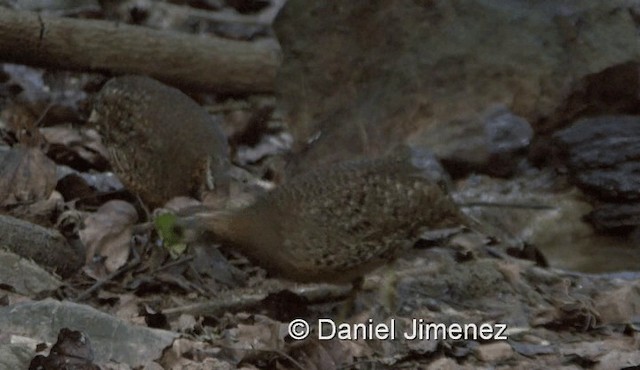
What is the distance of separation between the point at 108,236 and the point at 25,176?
0.85 metres

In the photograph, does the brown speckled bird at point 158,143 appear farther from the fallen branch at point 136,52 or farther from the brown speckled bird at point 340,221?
the fallen branch at point 136,52

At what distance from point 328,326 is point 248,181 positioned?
2157 millimetres

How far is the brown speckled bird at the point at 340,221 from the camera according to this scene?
17.1ft

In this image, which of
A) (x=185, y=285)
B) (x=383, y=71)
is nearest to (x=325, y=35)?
(x=383, y=71)

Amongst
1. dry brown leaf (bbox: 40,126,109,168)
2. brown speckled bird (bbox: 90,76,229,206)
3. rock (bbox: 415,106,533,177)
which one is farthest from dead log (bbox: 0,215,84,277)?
rock (bbox: 415,106,533,177)

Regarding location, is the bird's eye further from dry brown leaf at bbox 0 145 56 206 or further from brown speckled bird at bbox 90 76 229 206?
dry brown leaf at bbox 0 145 56 206

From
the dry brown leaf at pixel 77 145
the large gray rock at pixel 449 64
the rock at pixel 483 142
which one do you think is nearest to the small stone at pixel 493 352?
the rock at pixel 483 142

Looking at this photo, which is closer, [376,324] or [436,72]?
[376,324]

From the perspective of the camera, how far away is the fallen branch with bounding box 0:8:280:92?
827 centimetres

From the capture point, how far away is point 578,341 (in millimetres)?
5398

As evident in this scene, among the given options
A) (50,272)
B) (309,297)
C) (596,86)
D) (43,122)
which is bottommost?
(43,122)

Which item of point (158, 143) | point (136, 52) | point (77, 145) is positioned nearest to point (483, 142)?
point (158, 143)

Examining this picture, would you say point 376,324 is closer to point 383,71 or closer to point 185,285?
point 185,285

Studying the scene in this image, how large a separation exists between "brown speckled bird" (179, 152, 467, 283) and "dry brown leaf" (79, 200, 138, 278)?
0.79 metres
